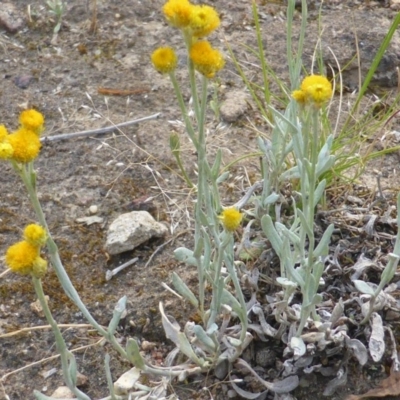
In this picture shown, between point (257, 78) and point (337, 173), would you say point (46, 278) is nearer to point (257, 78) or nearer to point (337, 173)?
point (337, 173)

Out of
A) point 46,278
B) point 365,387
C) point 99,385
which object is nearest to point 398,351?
point 365,387

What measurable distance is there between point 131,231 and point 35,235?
795 millimetres

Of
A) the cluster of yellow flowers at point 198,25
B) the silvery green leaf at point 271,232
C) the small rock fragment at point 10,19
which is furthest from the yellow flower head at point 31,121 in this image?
the small rock fragment at point 10,19

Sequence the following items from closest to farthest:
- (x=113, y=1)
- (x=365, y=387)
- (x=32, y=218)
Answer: (x=365, y=387), (x=32, y=218), (x=113, y=1)

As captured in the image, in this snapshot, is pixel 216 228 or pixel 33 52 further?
pixel 33 52

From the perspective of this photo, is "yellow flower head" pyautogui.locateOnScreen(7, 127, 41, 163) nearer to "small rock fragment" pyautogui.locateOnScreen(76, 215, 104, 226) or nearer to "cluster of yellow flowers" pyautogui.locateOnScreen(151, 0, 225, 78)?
"cluster of yellow flowers" pyautogui.locateOnScreen(151, 0, 225, 78)

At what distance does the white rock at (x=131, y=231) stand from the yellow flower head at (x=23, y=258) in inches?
30.0

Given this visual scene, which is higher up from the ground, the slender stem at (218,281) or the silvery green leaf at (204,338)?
the slender stem at (218,281)

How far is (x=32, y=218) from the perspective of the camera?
197 cm

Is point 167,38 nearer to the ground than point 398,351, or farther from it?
farther from it

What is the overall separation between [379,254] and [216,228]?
0.53 metres

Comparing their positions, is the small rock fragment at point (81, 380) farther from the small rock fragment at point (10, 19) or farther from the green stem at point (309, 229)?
the small rock fragment at point (10, 19)

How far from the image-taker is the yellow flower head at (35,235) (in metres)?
1.05

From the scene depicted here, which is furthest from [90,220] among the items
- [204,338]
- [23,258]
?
[23,258]
